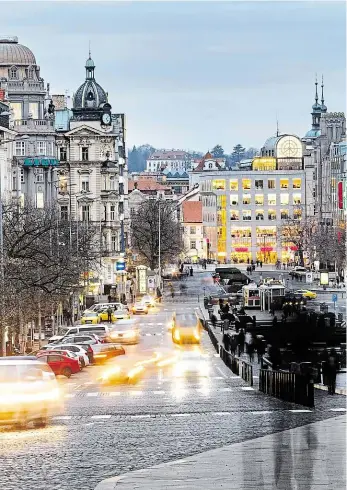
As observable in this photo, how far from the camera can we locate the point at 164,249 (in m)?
174

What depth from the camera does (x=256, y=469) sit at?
21.2 m

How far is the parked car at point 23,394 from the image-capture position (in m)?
29.5

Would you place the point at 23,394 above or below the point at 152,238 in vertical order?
below

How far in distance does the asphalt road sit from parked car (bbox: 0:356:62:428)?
0.48 meters

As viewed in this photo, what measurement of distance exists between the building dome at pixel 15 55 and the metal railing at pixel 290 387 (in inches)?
3673

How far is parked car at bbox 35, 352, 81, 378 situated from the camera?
5184 cm

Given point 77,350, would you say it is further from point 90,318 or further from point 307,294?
point 307,294

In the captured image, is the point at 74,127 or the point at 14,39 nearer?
the point at 14,39

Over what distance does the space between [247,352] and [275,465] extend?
1899 inches

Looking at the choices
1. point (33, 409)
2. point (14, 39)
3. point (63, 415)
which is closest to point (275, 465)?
point (33, 409)

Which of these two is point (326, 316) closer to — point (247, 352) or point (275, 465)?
point (247, 352)

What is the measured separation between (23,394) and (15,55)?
4140 inches

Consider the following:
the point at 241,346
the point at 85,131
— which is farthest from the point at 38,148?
the point at 241,346

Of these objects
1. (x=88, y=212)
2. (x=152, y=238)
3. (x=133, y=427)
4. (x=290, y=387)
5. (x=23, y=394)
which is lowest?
(x=133, y=427)
